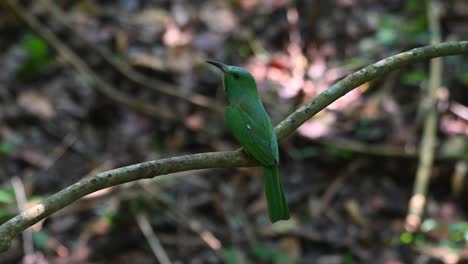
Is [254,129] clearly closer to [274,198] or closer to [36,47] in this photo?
[274,198]

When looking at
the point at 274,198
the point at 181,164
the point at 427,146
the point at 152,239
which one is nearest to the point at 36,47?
the point at 152,239

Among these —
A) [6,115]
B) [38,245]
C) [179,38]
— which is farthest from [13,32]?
[38,245]

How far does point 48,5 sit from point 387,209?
413cm

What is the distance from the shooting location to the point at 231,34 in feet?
23.8

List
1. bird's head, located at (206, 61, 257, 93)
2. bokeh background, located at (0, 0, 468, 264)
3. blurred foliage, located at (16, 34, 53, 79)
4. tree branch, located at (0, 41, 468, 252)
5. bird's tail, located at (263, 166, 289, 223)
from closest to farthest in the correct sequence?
tree branch, located at (0, 41, 468, 252), bird's tail, located at (263, 166, 289, 223), bird's head, located at (206, 61, 257, 93), bokeh background, located at (0, 0, 468, 264), blurred foliage, located at (16, 34, 53, 79)

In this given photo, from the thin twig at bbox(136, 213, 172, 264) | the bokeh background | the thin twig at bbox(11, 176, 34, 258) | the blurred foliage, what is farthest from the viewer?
the blurred foliage

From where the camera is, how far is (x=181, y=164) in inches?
104

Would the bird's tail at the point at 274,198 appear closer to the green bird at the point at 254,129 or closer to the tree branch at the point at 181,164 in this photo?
the green bird at the point at 254,129

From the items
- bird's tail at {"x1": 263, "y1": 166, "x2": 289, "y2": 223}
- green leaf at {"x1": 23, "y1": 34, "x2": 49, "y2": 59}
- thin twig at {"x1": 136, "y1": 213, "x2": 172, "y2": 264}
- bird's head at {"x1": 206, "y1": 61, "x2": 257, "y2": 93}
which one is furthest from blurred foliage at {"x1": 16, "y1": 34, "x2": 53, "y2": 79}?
Result: bird's tail at {"x1": 263, "y1": 166, "x2": 289, "y2": 223}

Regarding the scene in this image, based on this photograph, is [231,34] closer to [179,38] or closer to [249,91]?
[179,38]

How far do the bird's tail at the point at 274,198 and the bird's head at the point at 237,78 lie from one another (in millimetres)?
522

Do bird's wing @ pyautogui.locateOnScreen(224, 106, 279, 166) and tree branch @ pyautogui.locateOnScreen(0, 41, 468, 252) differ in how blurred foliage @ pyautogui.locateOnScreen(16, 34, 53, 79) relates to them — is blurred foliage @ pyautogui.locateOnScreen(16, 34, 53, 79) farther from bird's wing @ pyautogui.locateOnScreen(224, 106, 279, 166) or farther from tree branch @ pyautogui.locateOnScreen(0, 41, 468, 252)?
tree branch @ pyautogui.locateOnScreen(0, 41, 468, 252)

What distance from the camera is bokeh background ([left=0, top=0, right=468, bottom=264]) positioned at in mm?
5137

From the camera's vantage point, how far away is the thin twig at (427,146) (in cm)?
493
